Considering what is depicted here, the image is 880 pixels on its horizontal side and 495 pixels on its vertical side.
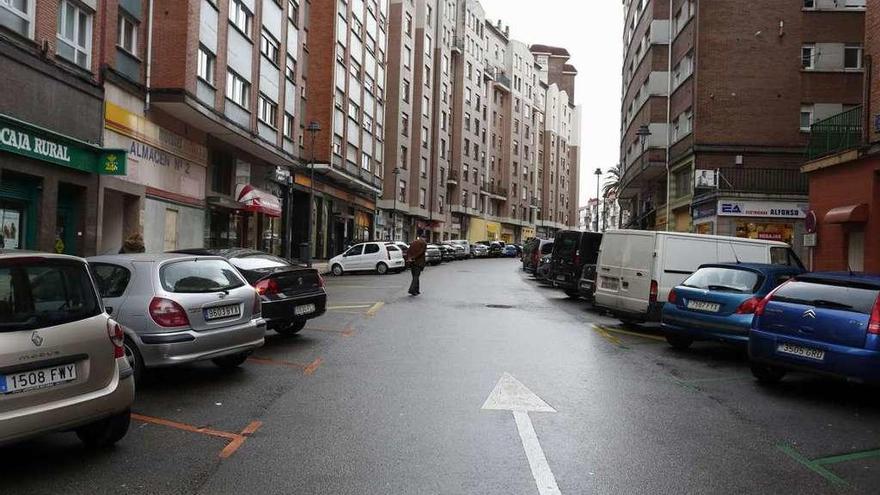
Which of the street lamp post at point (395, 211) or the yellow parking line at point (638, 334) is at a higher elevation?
the street lamp post at point (395, 211)

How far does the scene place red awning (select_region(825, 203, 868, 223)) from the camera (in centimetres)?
1712

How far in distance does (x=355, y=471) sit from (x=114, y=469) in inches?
63.1

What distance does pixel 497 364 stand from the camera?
28.3ft

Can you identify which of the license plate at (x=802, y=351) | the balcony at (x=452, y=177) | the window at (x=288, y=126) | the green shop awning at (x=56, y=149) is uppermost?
the balcony at (x=452, y=177)

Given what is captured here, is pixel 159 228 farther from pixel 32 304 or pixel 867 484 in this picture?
pixel 867 484

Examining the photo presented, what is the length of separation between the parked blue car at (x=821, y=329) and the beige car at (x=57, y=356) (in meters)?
6.51

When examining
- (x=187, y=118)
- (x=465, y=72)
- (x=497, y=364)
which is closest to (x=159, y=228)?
(x=187, y=118)

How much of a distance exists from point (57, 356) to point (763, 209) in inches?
1081

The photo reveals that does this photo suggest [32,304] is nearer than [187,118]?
Yes

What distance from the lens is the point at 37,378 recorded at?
13.9 ft

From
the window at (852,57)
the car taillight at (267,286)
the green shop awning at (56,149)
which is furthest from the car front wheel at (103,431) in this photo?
the window at (852,57)

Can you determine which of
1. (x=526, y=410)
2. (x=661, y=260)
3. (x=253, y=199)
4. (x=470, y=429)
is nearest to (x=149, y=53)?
(x=253, y=199)

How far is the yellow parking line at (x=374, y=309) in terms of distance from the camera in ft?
46.3

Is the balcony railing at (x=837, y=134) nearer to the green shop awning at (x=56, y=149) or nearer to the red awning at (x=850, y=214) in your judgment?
the red awning at (x=850, y=214)
